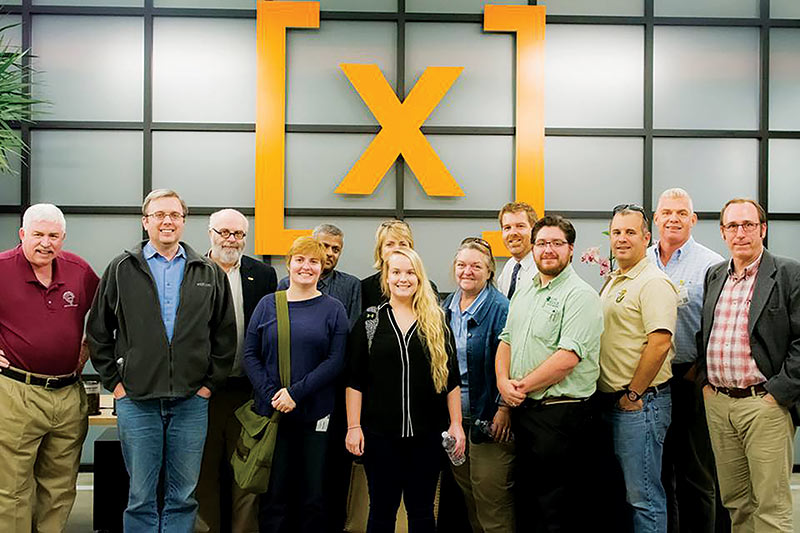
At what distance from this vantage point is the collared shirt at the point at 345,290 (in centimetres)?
362

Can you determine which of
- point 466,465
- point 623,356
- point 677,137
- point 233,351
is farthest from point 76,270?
point 677,137

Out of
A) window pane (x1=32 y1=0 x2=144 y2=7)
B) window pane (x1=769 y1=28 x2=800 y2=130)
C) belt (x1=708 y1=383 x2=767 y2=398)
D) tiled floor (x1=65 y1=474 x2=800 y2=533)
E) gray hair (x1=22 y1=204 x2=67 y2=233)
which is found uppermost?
window pane (x1=32 y1=0 x2=144 y2=7)

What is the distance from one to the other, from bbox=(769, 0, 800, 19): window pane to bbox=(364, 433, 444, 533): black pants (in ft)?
14.5

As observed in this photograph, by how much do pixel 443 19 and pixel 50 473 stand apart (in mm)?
3882

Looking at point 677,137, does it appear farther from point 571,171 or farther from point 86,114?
point 86,114

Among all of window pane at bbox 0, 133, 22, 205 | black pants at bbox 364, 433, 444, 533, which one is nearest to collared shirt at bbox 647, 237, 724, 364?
black pants at bbox 364, 433, 444, 533

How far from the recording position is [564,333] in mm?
2906

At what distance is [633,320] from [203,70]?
3637 millimetres

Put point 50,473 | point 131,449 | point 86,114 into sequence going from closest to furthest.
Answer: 1. point 131,449
2. point 50,473
3. point 86,114

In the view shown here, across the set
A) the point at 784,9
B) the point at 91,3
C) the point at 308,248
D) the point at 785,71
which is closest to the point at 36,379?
the point at 308,248

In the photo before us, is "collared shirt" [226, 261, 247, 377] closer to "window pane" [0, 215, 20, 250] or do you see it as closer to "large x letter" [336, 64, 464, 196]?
"large x letter" [336, 64, 464, 196]

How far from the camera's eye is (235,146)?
5176 mm

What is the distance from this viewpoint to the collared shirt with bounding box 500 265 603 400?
2.89 meters

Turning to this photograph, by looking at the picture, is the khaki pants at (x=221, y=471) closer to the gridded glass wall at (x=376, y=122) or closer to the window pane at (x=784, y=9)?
the gridded glass wall at (x=376, y=122)
